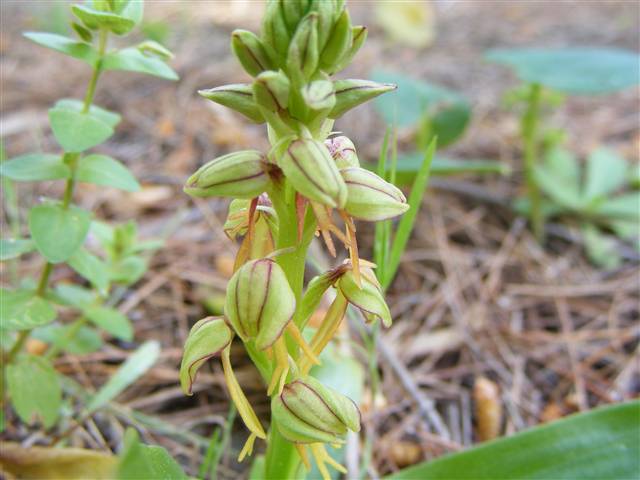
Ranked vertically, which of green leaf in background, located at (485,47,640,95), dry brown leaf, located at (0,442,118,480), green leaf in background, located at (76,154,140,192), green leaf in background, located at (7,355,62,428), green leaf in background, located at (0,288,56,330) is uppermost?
green leaf in background, located at (485,47,640,95)

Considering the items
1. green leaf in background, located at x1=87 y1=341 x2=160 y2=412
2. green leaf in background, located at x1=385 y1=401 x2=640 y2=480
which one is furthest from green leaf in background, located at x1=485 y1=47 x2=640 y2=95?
green leaf in background, located at x1=87 y1=341 x2=160 y2=412

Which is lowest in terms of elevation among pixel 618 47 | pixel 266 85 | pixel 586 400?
pixel 586 400

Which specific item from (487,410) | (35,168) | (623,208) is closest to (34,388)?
(35,168)

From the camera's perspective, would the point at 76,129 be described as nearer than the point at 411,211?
Yes

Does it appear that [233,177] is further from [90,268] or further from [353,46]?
[90,268]

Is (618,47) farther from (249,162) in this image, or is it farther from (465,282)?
(249,162)

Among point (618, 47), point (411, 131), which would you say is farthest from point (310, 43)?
point (618, 47)

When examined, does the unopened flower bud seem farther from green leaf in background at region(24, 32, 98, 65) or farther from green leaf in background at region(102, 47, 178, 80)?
green leaf in background at region(24, 32, 98, 65)
